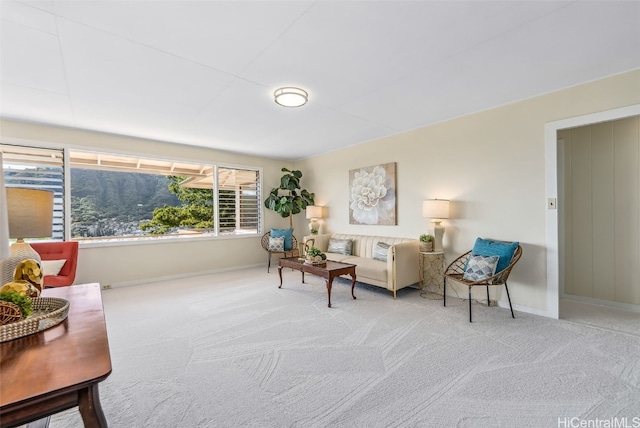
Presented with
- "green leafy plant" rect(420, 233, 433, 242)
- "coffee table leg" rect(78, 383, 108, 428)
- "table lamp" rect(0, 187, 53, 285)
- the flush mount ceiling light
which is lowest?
"coffee table leg" rect(78, 383, 108, 428)

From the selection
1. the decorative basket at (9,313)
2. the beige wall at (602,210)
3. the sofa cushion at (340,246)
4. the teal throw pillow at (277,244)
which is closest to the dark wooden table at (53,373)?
the decorative basket at (9,313)

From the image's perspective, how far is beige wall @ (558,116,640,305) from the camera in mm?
3363

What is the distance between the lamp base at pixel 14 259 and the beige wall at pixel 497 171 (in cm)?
430

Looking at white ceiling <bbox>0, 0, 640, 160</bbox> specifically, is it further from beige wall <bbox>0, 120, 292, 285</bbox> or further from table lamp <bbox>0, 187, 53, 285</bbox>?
table lamp <bbox>0, 187, 53, 285</bbox>

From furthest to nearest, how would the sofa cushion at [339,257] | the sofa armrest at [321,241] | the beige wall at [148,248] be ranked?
1. the sofa armrest at [321,241]
2. the sofa cushion at [339,257]
3. the beige wall at [148,248]

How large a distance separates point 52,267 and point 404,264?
4.48 meters

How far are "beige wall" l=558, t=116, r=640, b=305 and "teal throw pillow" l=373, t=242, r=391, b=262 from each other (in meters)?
2.29

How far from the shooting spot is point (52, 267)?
11.2 feet

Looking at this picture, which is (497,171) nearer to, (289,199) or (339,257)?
(339,257)

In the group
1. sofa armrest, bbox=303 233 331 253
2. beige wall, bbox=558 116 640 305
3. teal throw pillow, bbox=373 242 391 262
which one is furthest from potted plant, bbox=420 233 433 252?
sofa armrest, bbox=303 233 331 253

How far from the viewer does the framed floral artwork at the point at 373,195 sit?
4.80 m

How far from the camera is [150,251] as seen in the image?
194 inches

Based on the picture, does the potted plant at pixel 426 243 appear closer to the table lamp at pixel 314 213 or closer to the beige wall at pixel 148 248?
the table lamp at pixel 314 213

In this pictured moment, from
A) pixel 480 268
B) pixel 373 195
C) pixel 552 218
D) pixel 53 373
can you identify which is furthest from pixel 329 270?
pixel 53 373
